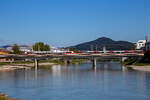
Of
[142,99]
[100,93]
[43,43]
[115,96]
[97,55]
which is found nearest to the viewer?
[142,99]

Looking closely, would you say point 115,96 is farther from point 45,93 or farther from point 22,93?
point 22,93

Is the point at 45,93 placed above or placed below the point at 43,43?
below

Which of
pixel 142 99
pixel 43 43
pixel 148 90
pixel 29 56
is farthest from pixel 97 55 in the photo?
pixel 43 43

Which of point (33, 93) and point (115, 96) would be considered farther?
point (33, 93)

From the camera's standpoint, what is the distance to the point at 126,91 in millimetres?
34375

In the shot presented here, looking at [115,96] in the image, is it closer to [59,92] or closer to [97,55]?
[59,92]

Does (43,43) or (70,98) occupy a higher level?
(43,43)

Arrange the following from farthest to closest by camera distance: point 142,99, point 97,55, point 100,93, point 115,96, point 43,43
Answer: point 43,43 < point 97,55 < point 100,93 < point 115,96 < point 142,99

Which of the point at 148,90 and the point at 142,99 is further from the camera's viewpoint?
the point at 148,90

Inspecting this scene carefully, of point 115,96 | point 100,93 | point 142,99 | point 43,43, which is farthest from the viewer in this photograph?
point 43,43

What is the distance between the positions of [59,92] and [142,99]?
1080 centimetres

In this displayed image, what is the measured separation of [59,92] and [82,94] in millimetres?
3468

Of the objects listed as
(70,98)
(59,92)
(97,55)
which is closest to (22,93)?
(59,92)

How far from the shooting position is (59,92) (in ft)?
112
